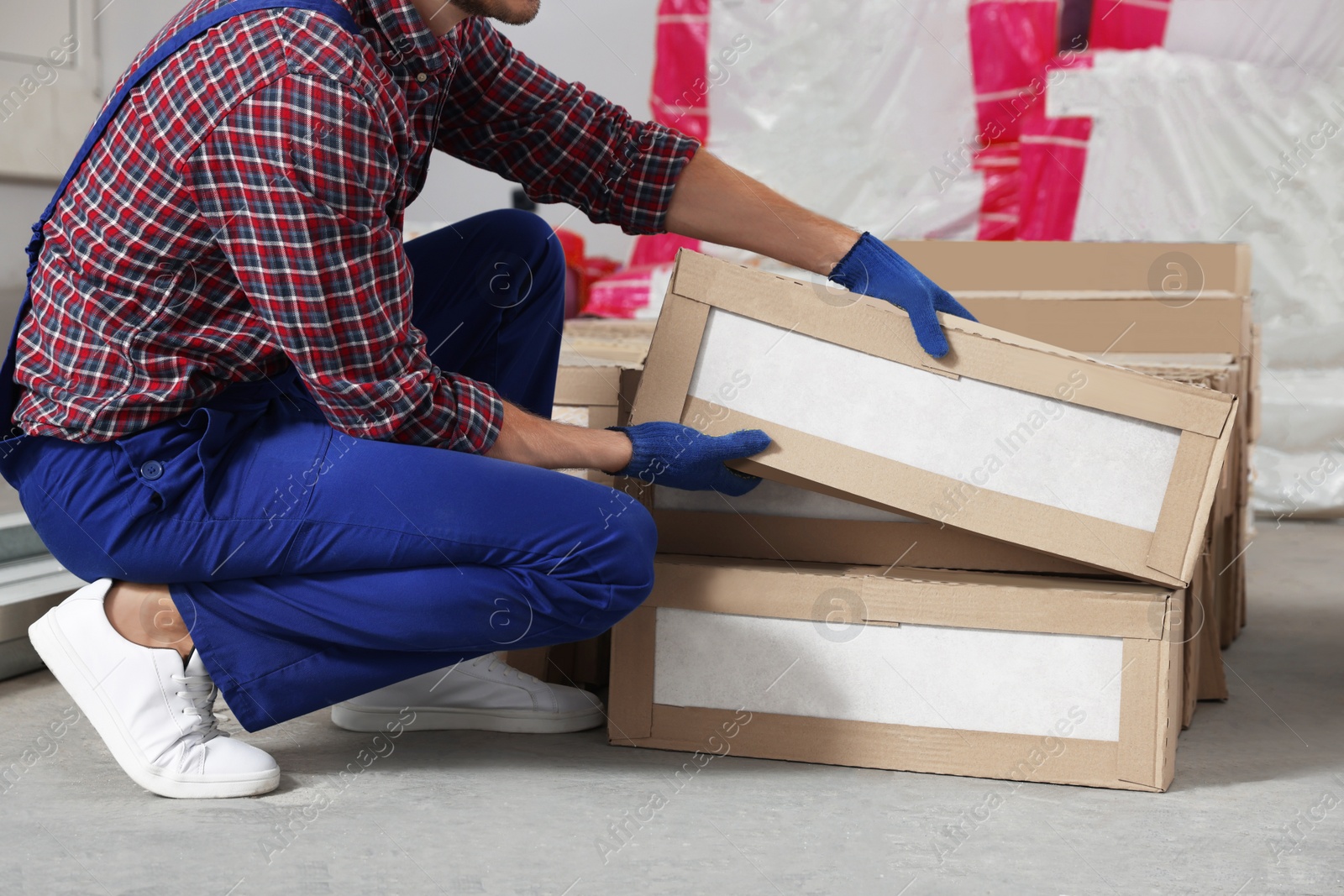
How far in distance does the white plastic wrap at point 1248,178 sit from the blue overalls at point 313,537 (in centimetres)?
192

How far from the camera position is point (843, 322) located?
1149 mm

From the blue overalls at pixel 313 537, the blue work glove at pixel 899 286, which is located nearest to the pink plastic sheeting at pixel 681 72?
the blue work glove at pixel 899 286

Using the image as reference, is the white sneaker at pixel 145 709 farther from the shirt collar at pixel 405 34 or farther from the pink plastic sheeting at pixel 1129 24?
the pink plastic sheeting at pixel 1129 24

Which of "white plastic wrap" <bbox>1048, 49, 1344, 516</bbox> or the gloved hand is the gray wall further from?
the gloved hand

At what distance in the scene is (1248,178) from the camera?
257 cm

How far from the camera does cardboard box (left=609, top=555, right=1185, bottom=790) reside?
1.10 meters

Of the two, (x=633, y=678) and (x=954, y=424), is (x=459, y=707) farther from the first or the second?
(x=954, y=424)

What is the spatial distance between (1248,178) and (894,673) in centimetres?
194

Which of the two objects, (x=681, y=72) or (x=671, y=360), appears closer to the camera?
(x=671, y=360)

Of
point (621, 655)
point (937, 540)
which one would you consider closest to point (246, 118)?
point (621, 655)

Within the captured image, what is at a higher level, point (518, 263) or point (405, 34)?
point (405, 34)

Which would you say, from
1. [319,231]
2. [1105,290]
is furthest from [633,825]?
[1105,290]

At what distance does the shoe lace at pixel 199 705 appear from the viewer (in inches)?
42.3

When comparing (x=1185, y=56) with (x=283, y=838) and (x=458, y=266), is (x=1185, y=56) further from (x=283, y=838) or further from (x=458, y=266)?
(x=283, y=838)
